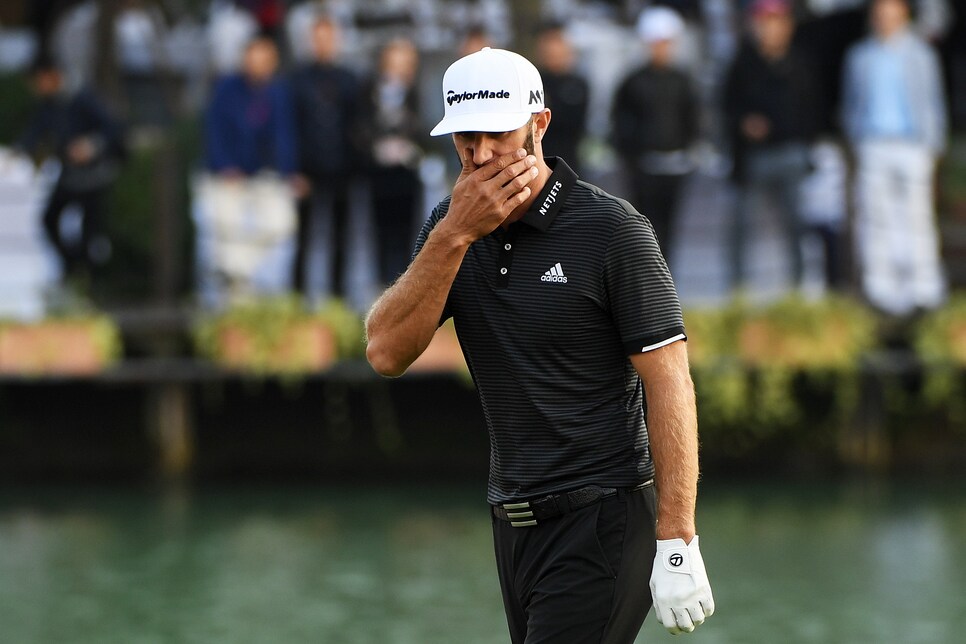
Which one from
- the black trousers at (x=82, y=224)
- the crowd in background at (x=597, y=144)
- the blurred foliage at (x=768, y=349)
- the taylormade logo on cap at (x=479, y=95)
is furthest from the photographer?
the black trousers at (x=82, y=224)

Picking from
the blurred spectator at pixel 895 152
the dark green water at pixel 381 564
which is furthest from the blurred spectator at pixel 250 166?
the blurred spectator at pixel 895 152

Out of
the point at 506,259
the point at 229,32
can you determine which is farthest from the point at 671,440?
the point at 229,32

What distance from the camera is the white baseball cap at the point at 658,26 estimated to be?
1308cm

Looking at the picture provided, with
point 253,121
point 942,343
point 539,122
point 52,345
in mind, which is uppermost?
point 253,121

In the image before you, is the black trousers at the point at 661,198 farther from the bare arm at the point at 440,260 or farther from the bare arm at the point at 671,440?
the bare arm at the point at 671,440

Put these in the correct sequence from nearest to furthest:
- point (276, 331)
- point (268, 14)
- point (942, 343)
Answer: point (276, 331), point (942, 343), point (268, 14)

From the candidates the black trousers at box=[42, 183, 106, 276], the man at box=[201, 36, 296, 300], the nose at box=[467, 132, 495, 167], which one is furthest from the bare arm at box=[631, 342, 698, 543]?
the black trousers at box=[42, 183, 106, 276]

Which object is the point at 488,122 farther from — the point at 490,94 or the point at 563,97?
the point at 563,97

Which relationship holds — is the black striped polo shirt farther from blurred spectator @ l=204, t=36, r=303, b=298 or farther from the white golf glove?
blurred spectator @ l=204, t=36, r=303, b=298

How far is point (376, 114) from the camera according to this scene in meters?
13.0

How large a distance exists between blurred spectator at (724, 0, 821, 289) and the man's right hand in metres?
9.24

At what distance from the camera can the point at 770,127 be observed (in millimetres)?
12922

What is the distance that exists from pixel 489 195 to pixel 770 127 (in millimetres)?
9438

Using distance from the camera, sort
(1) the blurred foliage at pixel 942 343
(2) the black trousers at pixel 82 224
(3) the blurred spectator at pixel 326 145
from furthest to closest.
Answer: (2) the black trousers at pixel 82 224 → (3) the blurred spectator at pixel 326 145 → (1) the blurred foliage at pixel 942 343
